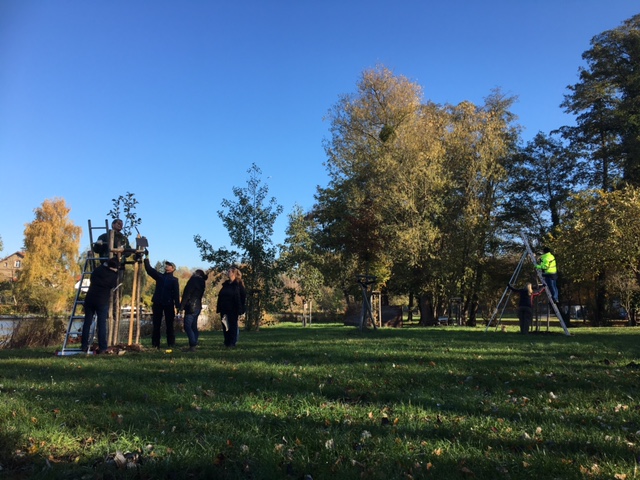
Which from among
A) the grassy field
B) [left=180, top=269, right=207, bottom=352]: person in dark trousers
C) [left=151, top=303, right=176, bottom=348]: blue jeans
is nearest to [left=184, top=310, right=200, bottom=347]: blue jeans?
[left=180, top=269, right=207, bottom=352]: person in dark trousers

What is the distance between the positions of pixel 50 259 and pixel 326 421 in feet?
214

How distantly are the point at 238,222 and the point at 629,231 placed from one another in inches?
745

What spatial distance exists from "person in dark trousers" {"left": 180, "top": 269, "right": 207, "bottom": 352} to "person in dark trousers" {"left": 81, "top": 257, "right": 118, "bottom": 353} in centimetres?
152

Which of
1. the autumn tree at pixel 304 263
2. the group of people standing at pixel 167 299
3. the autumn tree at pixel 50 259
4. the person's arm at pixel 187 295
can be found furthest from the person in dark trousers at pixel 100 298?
the autumn tree at pixel 50 259

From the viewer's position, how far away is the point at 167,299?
35.3 feet

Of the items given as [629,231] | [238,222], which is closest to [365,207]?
[238,222]

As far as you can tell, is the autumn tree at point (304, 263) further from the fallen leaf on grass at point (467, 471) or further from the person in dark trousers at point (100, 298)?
the fallen leaf on grass at point (467, 471)

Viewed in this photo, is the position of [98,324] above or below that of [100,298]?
below

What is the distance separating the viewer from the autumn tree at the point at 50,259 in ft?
174

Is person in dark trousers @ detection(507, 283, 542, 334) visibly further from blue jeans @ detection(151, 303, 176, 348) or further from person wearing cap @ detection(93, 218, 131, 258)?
person wearing cap @ detection(93, 218, 131, 258)

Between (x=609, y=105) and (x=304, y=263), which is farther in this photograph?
(x=609, y=105)

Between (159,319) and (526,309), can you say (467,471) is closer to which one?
(159,319)

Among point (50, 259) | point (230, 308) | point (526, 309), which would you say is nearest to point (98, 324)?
point (230, 308)

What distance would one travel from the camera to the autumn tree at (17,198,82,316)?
174ft
